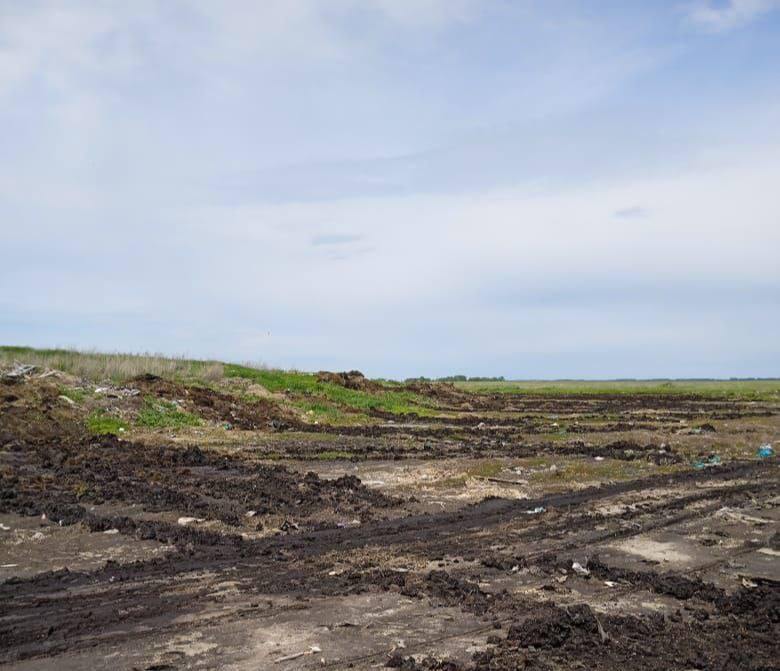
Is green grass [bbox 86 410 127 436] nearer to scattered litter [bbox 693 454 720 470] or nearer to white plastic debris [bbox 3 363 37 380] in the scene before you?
white plastic debris [bbox 3 363 37 380]

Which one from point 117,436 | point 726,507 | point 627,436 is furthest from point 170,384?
point 726,507

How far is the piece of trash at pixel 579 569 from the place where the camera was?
8.53m

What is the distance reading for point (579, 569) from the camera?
28.3ft

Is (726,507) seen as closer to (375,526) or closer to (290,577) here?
(375,526)

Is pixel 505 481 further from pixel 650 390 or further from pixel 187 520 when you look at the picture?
pixel 650 390

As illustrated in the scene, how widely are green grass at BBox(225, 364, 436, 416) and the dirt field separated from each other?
13.5 meters

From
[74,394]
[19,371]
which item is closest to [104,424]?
[74,394]

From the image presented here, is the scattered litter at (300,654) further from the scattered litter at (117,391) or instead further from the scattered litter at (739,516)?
the scattered litter at (117,391)

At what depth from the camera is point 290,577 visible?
8.39 m

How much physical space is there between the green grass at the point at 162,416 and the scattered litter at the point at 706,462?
15071 mm

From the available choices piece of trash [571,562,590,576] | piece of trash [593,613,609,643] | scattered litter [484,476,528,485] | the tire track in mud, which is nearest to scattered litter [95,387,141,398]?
scattered litter [484,476,528,485]

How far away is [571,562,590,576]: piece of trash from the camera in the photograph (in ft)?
28.0

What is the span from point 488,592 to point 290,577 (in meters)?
2.12

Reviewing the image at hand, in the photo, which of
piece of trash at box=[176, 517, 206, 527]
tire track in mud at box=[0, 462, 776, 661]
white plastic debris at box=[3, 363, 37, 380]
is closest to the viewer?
tire track in mud at box=[0, 462, 776, 661]
